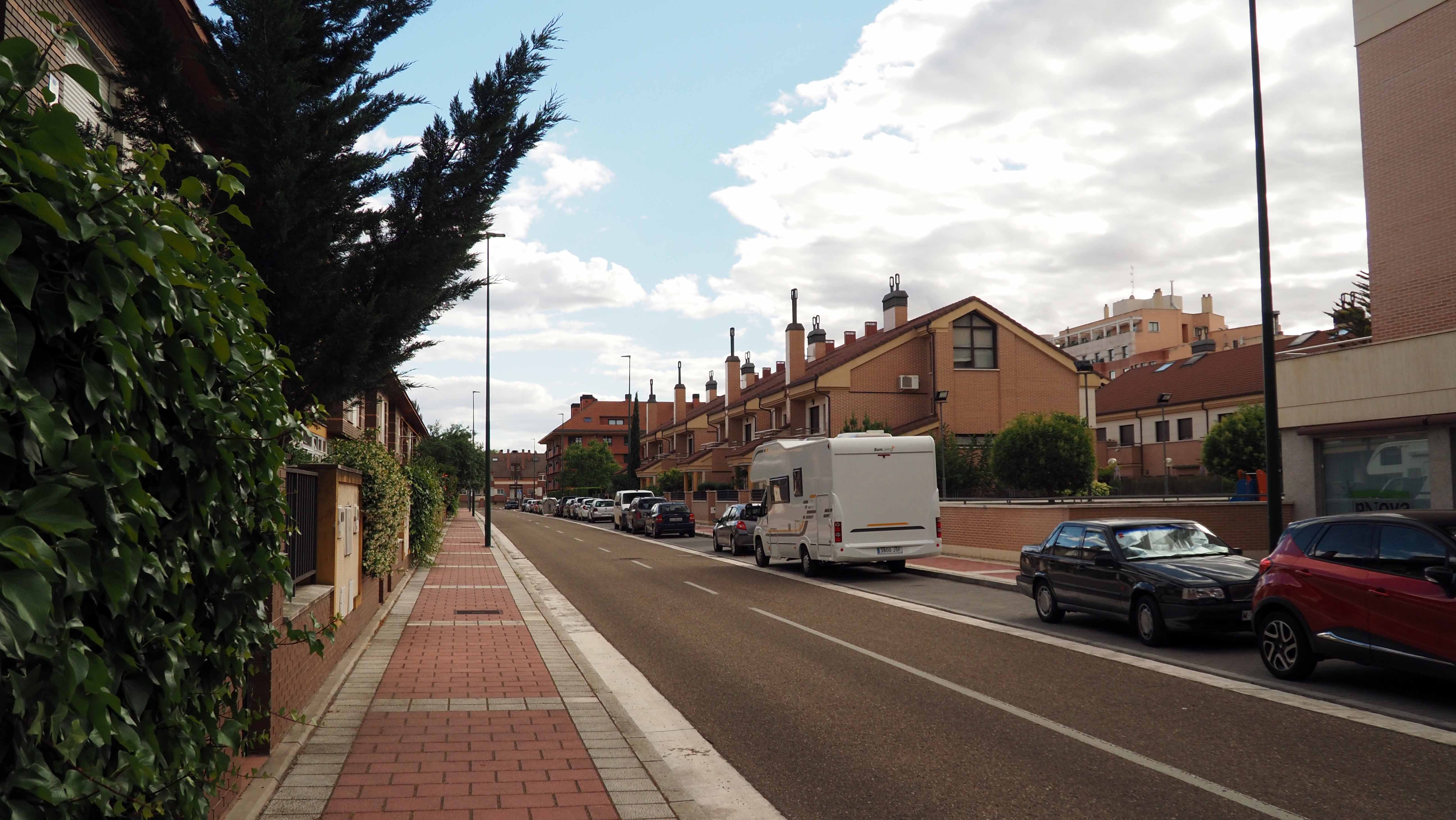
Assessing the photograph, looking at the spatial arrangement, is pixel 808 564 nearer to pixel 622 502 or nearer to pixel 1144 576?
pixel 1144 576

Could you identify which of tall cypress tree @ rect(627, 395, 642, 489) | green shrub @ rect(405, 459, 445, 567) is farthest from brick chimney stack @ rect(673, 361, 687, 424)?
green shrub @ rect(405, 459, 445, 567)

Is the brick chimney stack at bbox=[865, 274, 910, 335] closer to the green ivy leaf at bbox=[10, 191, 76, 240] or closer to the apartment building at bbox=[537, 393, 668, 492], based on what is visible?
the green ivy leaf at bbox=[10, 191, 76, 240]

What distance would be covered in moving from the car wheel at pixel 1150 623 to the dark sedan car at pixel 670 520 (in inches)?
1193

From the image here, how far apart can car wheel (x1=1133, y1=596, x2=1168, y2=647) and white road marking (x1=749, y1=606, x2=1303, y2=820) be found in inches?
127

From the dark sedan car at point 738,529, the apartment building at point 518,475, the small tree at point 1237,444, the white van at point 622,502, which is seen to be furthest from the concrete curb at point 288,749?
the apartment building at point 518,475

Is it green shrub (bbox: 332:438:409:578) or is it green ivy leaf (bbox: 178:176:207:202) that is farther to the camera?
green shrub (bbox: 332:438:409:578)

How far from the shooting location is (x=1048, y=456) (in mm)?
30453

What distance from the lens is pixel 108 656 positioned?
2812mm

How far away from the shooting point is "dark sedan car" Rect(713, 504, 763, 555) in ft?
95.8

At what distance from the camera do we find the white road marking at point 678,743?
5.79 metres

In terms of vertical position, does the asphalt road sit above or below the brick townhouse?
below

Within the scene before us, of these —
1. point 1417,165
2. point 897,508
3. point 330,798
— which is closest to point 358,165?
point 330,798

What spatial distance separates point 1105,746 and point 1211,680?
10.5 ft

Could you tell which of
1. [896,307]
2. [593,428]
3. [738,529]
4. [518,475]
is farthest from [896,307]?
[518,475]
